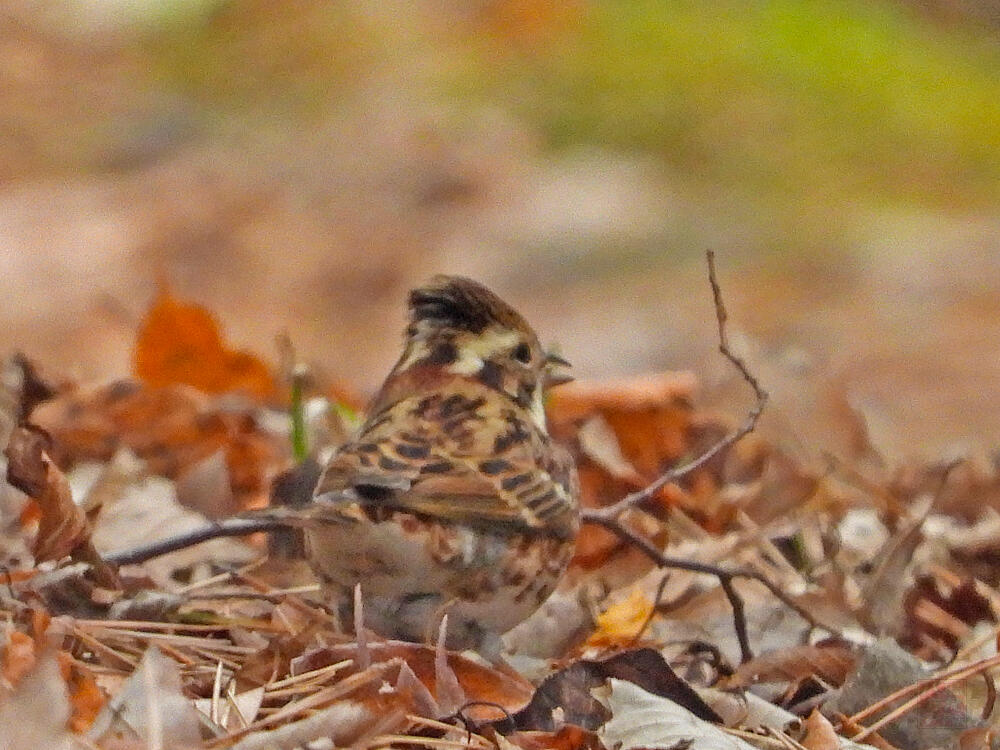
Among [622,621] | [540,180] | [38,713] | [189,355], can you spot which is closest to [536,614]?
[622,621]

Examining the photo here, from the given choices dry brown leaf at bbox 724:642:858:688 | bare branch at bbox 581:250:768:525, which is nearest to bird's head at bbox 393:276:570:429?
bare branch at bbox 581:250:768:525

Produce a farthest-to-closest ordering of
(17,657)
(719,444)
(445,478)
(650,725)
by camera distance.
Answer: (719,444) → (445,478) → (650,725) → (17,657)

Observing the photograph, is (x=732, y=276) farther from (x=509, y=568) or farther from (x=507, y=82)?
(x=509, y=568)

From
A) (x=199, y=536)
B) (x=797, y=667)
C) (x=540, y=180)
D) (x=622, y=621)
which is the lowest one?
(x=540, y=180)

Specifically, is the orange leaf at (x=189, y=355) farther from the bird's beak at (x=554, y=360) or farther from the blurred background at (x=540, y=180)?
the bird's beak at (x=554, y=360)

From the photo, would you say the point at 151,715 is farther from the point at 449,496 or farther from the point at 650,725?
the point at 449,496
